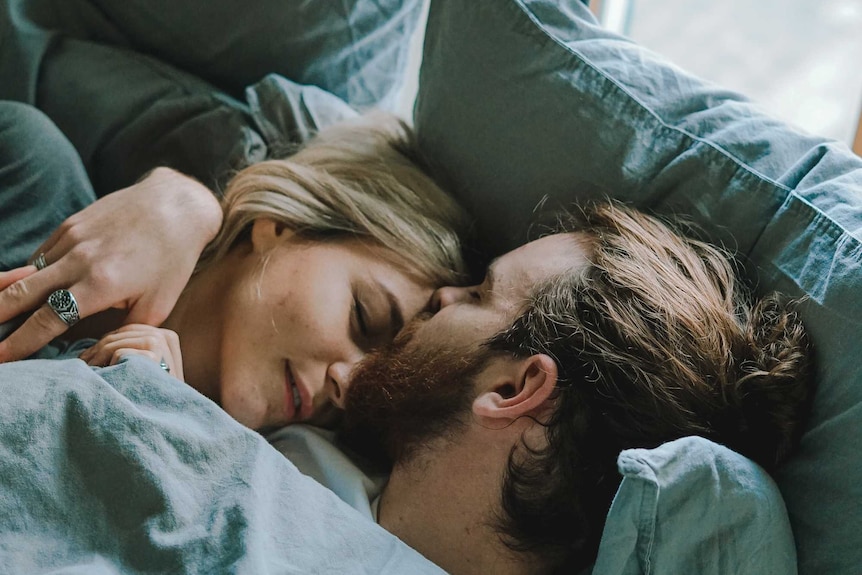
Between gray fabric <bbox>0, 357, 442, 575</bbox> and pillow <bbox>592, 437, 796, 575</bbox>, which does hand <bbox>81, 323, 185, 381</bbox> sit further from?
pillow <bbox>592, 437, 796, 575</bbox>

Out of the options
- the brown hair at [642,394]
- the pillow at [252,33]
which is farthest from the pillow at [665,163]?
the pillow at [252,33]

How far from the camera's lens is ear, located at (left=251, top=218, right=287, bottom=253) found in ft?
3.70

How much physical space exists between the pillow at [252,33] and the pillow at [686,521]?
892 millimetres

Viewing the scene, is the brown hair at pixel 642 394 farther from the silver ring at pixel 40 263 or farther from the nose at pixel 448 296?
the silver ring at pixel 40 263

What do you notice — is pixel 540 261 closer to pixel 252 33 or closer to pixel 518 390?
pixel 518 390

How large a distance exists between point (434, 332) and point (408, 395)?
0.08 meters

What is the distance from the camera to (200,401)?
2.61 feet

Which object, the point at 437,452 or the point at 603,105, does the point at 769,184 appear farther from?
the point at 437,452

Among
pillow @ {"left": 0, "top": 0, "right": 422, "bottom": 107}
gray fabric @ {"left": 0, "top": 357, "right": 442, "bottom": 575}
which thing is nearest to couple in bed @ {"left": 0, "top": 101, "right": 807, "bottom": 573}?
gray fabric @ {"left": 0, "top": 357, "right": 442, "bottom": 575}

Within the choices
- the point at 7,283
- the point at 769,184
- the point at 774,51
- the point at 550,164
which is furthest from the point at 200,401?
the point at 774,51

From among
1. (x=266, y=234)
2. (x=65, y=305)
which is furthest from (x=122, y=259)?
(x=266, y=234)

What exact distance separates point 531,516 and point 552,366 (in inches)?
5.7

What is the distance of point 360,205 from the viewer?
1.13 m

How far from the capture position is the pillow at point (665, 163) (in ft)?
2.59
